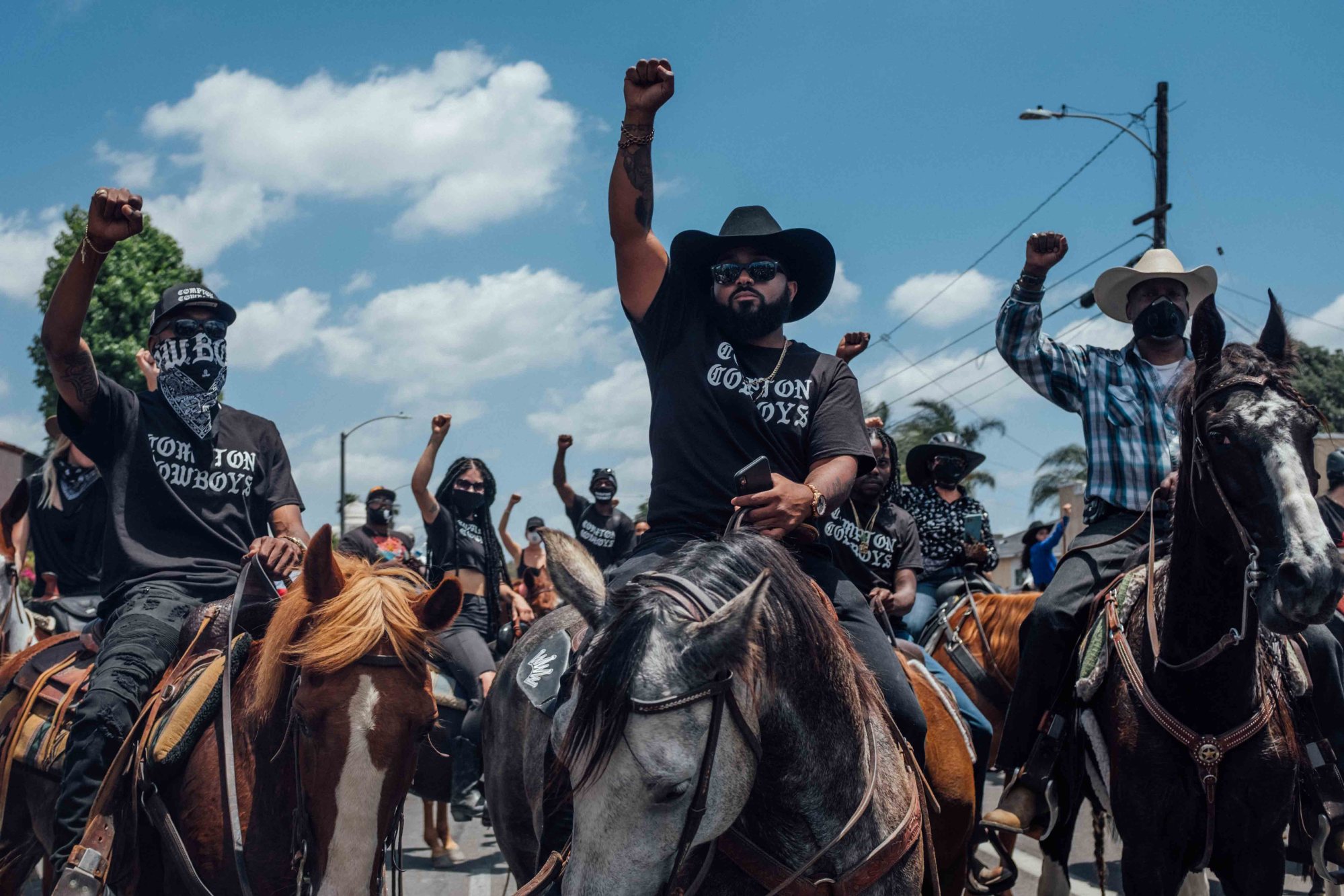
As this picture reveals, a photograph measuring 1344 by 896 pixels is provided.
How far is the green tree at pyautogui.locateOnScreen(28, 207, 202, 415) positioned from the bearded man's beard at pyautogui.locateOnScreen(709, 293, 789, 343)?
29.9 metres

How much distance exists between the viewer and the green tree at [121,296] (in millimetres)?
31984

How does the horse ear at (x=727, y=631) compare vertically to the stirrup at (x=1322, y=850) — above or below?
above

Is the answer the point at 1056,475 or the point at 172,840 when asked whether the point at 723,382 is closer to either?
the point at 172,840

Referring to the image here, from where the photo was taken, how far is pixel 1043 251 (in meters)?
5.49

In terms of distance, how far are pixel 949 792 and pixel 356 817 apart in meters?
2.21

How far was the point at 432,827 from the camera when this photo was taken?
31.3 ft

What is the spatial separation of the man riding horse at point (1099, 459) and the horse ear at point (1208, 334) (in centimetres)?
36

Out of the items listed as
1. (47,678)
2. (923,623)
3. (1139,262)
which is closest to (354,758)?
(47,678)

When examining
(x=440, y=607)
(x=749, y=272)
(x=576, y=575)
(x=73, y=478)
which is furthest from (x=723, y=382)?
(x=73, y=478)

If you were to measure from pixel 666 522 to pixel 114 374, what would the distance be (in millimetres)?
31733

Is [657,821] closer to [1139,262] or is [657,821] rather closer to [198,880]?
[198,880]

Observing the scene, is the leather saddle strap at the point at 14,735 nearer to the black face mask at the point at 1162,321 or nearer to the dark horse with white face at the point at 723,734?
the dark horse with white face at the point at 723,734

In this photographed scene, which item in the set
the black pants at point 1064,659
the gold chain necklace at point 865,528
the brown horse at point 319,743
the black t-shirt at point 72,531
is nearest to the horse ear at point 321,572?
the brown horse at point 319,743

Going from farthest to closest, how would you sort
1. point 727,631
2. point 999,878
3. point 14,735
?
point 14,735 → point 999,878 → point 727,631
